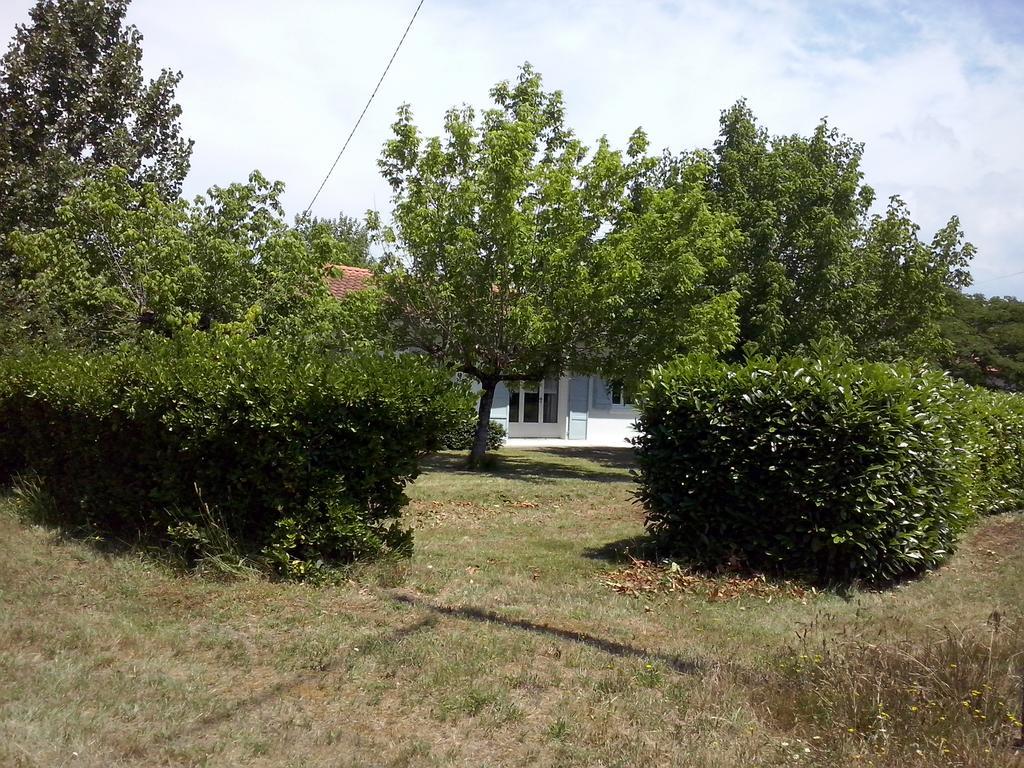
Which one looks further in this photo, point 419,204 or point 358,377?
point 419,204

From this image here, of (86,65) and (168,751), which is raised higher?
(86,65)

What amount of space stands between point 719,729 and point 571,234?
551 inches

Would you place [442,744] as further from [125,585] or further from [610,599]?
[125,585]

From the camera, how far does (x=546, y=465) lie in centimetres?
2167

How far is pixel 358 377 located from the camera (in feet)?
22.8

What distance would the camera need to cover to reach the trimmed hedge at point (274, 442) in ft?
22.7

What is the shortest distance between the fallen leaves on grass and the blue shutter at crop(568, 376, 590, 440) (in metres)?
24.4

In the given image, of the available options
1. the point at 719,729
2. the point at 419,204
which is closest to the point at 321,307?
the point at 419,204

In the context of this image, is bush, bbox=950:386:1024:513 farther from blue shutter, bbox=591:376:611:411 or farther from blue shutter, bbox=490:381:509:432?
blue shutter, bbox=591:376:611:411

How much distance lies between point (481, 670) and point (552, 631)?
106cm

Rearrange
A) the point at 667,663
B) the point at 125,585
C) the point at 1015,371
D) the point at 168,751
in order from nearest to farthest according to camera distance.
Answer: the point at 168,751, the point at 667,663, the point at 125,585, the point at 1015,371

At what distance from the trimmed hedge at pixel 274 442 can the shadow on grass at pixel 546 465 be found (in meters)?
10.1

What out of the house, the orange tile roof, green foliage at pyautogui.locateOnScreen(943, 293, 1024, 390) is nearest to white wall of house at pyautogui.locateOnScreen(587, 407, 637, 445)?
the house

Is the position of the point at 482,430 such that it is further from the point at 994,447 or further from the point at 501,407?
the point at 994,447
